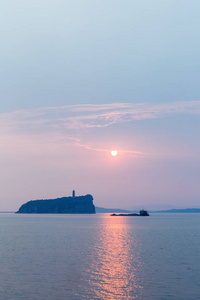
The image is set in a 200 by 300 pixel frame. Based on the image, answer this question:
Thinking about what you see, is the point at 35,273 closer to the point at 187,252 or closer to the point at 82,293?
the point at 82,293

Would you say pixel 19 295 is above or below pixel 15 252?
below

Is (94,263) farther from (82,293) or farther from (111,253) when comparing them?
(82,293)

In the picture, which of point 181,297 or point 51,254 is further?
point 51,254

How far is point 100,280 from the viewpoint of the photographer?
50875 millimetres

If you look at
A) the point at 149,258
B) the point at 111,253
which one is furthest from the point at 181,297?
the point at 111,253

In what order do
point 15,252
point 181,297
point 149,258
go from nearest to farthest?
point 181,297, point 149,258, point 15,252

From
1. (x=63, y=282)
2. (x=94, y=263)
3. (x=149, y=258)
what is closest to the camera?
(x=63, y=282)

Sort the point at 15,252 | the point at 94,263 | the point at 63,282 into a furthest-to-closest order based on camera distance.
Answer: the point at 15,252, the point at 94,263, the point at 63,282

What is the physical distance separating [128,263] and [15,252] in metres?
27.4

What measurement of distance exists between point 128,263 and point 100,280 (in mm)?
17074

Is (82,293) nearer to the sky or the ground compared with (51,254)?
nearer to the ground

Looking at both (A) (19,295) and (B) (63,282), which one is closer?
(A) (19,295)

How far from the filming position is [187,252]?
8312 cm

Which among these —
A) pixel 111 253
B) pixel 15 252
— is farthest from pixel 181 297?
pixel 15 252
